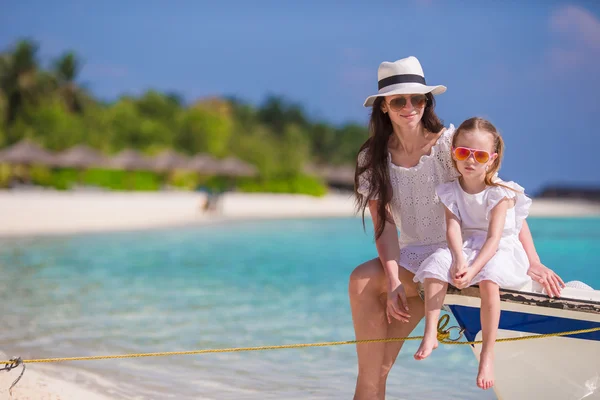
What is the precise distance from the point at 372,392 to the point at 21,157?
102 ft

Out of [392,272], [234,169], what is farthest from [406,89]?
[234,169]

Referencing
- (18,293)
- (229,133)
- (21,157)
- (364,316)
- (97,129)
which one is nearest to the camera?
(364,316)

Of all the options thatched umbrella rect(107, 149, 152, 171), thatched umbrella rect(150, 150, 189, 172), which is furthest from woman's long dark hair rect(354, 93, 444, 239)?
thatched umbrella rect(150, 150, 189, 172)

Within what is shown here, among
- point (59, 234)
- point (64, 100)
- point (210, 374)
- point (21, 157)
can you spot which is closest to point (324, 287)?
point (210, 374)

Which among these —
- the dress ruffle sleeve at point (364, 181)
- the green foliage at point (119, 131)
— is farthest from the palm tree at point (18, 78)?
the dress ruffle sleeve at point (364, 181)

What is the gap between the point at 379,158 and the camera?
316 cm

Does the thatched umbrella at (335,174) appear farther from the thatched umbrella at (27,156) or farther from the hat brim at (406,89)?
the hat brim at (406,89)

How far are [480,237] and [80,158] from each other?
32095mm

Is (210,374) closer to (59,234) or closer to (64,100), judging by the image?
(59,234)

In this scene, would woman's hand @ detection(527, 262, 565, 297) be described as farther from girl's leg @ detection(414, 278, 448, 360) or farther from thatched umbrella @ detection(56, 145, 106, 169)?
thatched umbrella @ detection(56, 145, 106, 169)

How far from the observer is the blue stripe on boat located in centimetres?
279

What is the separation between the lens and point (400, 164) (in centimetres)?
319

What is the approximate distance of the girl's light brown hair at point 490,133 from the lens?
2861mm

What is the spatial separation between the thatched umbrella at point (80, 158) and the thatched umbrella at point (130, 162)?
89 cm
